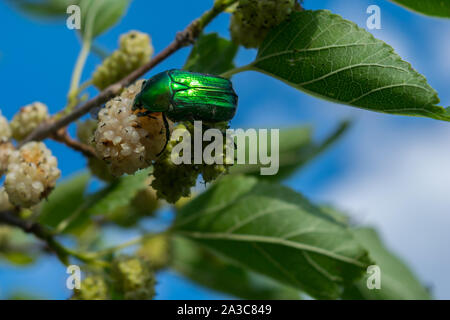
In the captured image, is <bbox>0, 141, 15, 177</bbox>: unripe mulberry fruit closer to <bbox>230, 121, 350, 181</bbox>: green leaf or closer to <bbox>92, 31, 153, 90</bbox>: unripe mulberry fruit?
<bbox>92, 31, 153, 90</bbox>: unripe mulberry fruit

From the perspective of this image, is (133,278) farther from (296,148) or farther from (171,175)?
(296,148)

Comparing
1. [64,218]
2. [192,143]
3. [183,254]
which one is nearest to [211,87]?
[192,143]

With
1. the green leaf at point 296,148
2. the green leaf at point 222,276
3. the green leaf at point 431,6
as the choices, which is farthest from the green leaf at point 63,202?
the green leaf at point 431,6

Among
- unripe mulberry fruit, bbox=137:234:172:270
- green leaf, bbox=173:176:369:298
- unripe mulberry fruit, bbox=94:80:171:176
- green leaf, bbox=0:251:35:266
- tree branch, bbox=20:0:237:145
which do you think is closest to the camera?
unripe mulberry fruit, bbox=94:80:171:176

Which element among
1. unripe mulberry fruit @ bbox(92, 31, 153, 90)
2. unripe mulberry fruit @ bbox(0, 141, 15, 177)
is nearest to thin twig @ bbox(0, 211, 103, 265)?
unripe mulberry fruit @ bbox(0, 141, 15, 177)

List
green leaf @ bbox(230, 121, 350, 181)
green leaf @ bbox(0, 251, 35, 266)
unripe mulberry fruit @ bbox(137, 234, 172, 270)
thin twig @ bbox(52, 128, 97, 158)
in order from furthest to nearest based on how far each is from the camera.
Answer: unripe mulberry fruit @ bbox(137, 234, 172, 270) → green leaf @ bbox(230, 121, 350, 181) → green leaf @ bbox(0, 251, 35, 266) → thin twig @ bbox(52, 128, 97, 158)
